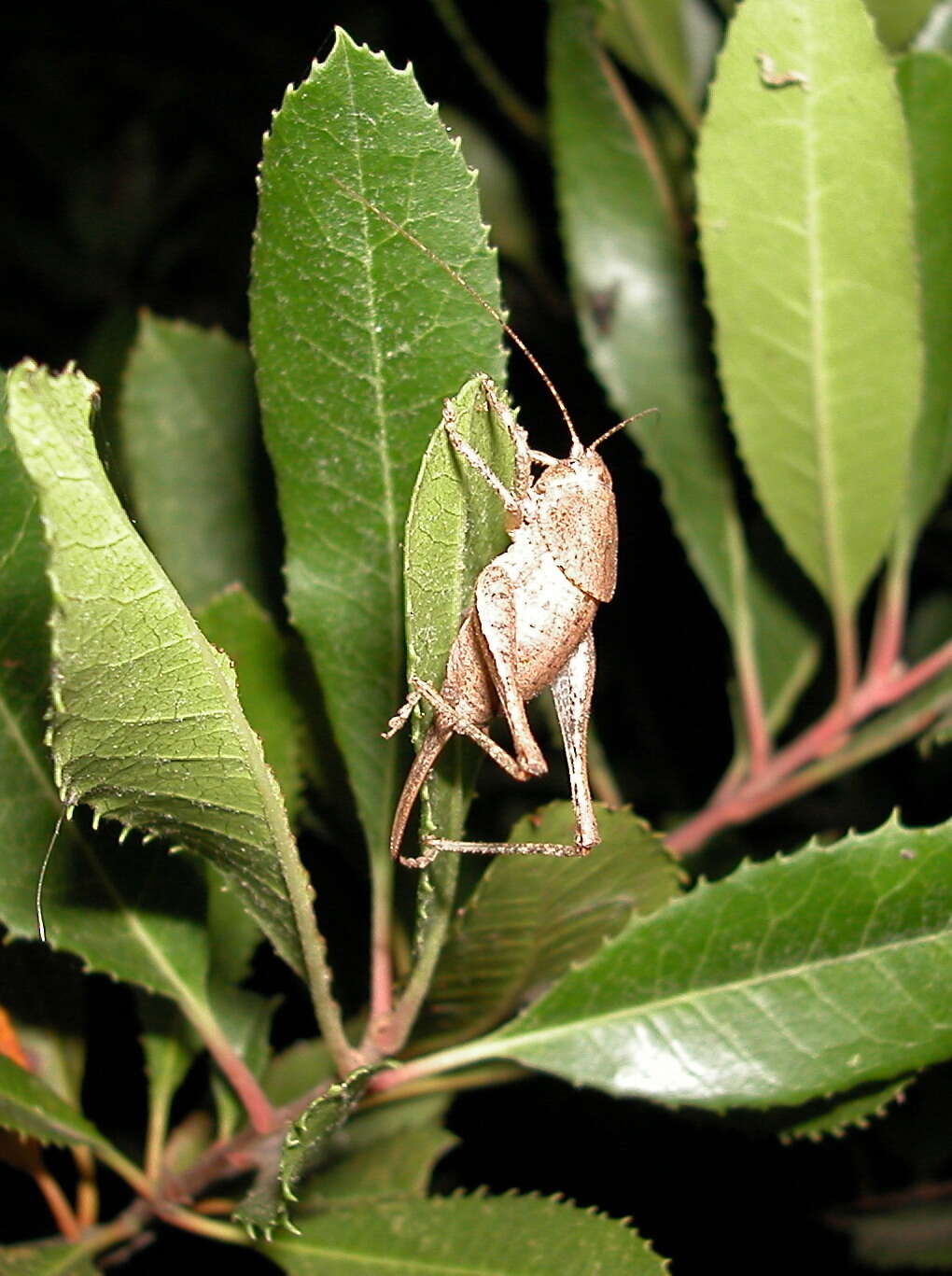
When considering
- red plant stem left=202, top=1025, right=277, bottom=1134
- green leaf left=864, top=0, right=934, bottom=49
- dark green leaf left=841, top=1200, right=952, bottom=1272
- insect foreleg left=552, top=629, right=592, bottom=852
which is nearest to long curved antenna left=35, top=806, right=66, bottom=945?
red plant stem left=202, top=1025, right=277, bottom=1134

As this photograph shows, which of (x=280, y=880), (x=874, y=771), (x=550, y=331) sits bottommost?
(x=874, y=771)

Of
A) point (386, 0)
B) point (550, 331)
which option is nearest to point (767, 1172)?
point (550, 331)

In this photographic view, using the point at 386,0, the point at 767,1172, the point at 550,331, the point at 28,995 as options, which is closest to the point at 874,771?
the point at 767,1172

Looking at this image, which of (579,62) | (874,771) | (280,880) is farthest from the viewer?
(874,771)

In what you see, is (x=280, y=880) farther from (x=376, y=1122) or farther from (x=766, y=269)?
(x=766, y=269)

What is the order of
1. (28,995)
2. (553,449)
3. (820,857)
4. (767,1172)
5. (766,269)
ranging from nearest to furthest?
1. (820,857)
2. (28,995)
3. (766,269)
4. (767,1172)
5. (553,449)

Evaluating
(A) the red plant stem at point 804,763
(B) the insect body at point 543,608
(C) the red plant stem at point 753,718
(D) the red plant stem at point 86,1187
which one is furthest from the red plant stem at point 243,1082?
(C) the red plant stem at point 753,718

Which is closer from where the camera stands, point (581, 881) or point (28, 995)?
point (581, 881)

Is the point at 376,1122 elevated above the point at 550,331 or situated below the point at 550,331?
below

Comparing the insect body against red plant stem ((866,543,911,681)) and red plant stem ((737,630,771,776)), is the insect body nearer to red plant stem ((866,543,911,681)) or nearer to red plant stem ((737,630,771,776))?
red plant stem ((737,630,771,776))
